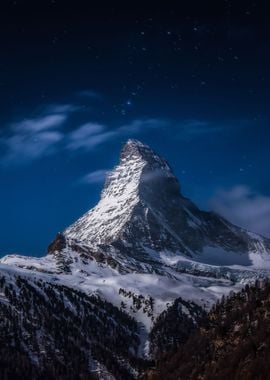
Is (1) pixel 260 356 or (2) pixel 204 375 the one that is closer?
(1) pixel 260 356

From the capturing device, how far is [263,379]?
155m

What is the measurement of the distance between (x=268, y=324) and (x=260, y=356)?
23168 mm

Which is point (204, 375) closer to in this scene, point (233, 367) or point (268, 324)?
point (233, 367)

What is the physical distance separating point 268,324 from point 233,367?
22.8 metres

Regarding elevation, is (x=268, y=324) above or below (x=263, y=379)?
above

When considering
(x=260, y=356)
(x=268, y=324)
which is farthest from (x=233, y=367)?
(x=268, y=324)

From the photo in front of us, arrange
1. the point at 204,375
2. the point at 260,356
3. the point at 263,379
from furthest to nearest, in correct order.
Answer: the point at 204,375, the point at 260,356, the point at 263,379

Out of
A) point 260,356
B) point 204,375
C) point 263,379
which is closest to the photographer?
point 263,379

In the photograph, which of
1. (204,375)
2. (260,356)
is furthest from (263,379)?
(204,375)

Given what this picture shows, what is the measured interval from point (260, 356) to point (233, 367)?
34.0 feet

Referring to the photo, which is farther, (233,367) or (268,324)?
(268,324)

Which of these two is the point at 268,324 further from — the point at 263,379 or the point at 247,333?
the point at 263,379

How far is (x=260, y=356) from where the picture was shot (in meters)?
172

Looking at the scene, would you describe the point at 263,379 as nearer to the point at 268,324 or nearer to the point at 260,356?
the point at 260,356
